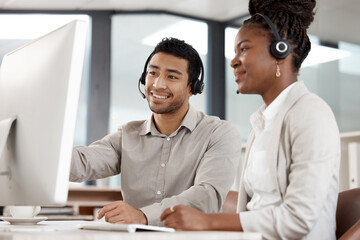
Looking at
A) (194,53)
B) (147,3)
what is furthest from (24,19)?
(194,53)

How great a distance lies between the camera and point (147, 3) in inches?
239

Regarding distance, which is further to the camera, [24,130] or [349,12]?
[349,12]

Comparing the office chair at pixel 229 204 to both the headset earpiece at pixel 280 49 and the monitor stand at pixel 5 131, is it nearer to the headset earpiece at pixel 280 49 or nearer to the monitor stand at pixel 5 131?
the headset earpiece at pixel 280 49

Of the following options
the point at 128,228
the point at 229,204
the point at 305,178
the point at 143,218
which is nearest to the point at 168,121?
the point at 229,204

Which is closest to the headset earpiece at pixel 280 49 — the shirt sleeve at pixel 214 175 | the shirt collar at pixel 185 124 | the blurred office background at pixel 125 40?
the shirt sleeve at pixel 214 175

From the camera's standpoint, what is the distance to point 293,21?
1565 mm

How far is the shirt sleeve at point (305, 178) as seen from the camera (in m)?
1.24

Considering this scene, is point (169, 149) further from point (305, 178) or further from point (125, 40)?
point (125, 40)

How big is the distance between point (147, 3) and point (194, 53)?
158 inches

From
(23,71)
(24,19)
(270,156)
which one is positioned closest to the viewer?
(23,71)

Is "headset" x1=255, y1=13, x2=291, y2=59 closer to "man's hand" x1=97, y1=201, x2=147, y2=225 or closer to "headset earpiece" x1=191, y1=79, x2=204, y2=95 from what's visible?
"man's hand" x1=97, y1=201, x2=147, y2=225

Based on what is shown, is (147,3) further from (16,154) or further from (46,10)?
(16,154)

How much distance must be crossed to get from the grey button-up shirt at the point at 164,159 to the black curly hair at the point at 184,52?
20 cm

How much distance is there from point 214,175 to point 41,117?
90cm
